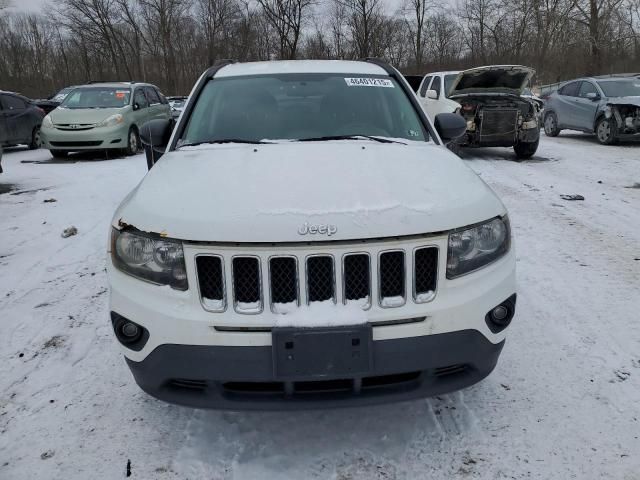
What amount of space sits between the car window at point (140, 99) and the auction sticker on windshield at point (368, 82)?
10376 millimetres

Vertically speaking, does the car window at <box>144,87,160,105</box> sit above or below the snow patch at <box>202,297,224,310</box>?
above

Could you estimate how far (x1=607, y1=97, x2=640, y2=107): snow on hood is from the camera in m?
11.4

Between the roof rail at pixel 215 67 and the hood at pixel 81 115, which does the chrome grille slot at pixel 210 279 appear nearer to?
the roof rail at pixel 215 67

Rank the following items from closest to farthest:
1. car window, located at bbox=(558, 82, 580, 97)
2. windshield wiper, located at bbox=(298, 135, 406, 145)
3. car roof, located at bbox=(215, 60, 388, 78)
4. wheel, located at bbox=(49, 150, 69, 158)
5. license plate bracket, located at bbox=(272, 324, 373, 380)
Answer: license plate bracket, located at bbox=(272, 324, 373, 380)
windshield wiper, located at bbox=(298, 135, 406, 145)
car roof, located at bbox=(215, 60, 388, 78)
wheel, located at bbox=(49, 150, 69, 158)
car window, located at bbox=(558, 82, 580, 97)

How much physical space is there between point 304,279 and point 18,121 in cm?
1376

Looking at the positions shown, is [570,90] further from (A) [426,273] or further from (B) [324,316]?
(B) [324,316]

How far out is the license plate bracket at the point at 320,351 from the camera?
6.11ft

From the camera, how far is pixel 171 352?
6.43ft

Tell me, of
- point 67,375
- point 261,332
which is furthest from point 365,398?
point 67,375

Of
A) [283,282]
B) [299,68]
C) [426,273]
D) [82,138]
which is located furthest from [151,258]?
[82,138]

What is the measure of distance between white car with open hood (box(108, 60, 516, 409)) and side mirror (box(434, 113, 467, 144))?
4.28 feet

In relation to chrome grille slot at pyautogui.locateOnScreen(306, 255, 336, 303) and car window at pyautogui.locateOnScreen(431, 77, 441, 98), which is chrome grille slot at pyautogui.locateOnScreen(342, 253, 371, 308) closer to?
chrome grille slot at pyautogui.locateOnScreen(306, 255, 336, 303)

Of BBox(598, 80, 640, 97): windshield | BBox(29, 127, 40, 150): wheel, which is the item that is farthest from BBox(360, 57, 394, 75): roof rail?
BBox(29, 127, 40, 150): wheel

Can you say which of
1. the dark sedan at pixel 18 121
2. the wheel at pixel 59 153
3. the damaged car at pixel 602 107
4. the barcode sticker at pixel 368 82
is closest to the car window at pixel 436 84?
the damaged car at pixel 602 107
